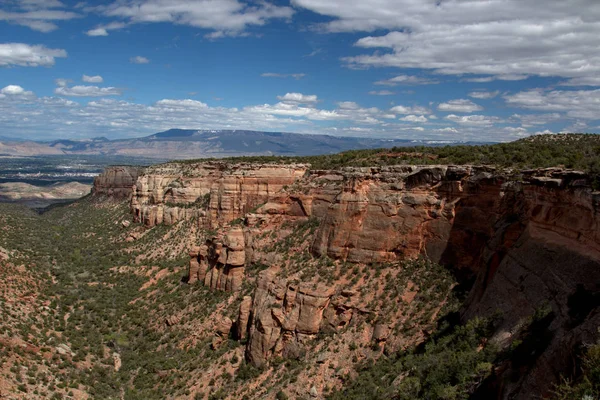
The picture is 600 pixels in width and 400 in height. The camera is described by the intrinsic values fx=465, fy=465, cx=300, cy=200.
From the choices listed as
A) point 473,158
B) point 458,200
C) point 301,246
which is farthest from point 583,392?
point 301,246

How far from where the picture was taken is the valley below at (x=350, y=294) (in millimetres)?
19531

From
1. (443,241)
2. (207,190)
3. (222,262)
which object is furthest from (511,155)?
(207,190)

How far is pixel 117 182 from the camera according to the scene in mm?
103000

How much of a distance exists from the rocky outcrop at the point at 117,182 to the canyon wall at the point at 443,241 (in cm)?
4649

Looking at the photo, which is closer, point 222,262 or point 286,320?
point 286,320

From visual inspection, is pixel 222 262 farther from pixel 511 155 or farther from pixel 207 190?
pixel 207 190

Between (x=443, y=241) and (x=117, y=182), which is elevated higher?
(x=443, y=241)

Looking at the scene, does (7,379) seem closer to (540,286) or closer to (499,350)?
(499,350)

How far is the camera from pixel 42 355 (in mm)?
35781

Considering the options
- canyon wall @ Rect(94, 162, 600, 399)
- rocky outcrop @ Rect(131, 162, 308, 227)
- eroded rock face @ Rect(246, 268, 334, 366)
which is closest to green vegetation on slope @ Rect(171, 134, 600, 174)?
canyon wall @ Rect(94, 162, 600, 399)

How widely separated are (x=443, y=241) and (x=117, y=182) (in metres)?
86.9

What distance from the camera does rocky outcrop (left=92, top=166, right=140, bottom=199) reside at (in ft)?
332

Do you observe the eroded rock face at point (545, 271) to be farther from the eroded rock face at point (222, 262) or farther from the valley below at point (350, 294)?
the eroded rock face at point (222, 262)

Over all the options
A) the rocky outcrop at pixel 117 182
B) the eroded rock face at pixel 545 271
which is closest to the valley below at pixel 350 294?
the eroded rock face at pixel 545 271
